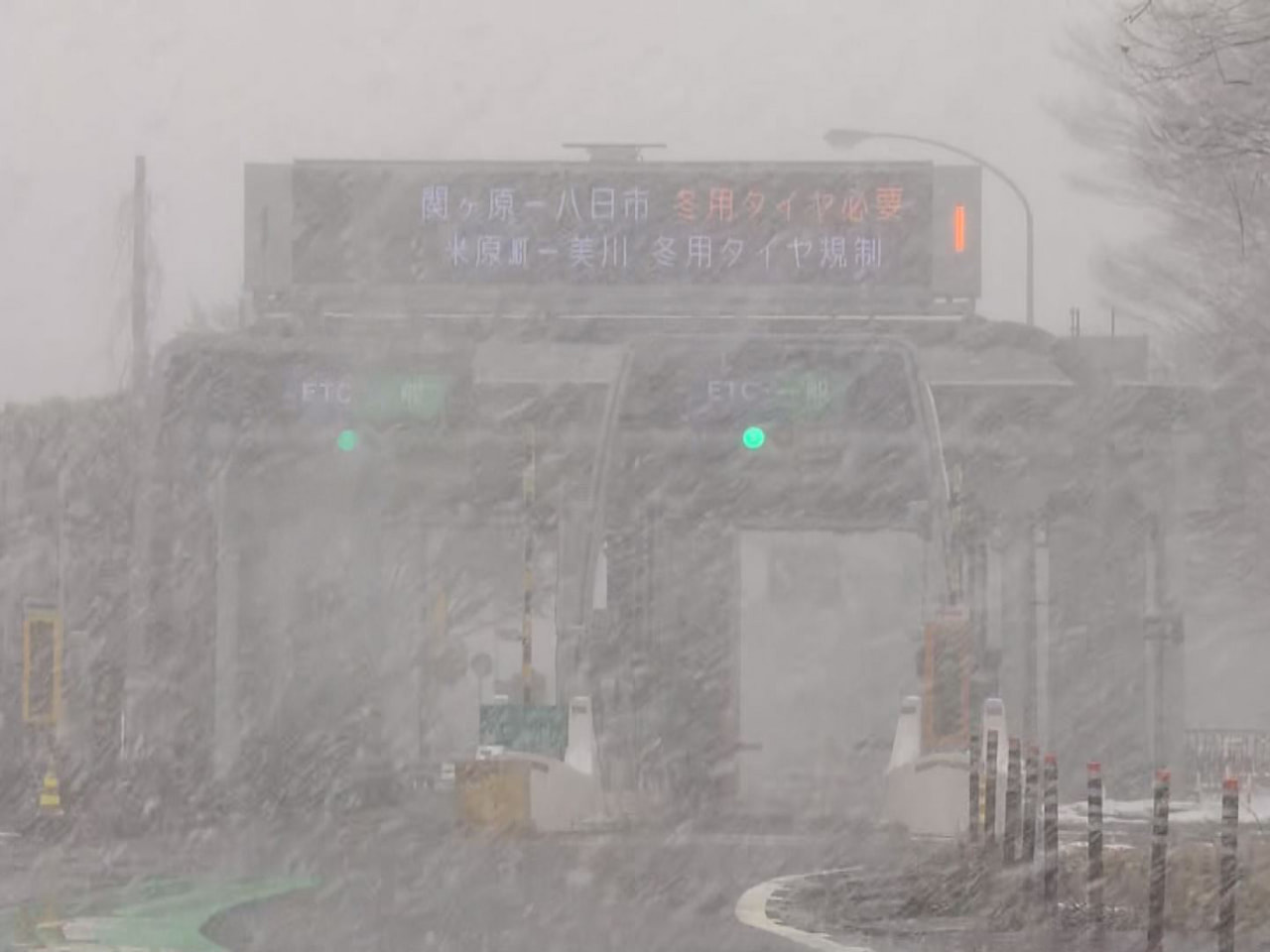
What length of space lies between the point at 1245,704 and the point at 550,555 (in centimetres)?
1539

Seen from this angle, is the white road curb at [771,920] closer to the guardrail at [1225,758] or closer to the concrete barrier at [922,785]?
the concrete barrier at [922,785]

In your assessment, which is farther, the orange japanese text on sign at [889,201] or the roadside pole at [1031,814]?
the orange japanese text on sign at [889,201]

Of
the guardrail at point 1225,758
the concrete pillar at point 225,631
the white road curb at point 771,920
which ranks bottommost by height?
the guardrail at point 1225,758

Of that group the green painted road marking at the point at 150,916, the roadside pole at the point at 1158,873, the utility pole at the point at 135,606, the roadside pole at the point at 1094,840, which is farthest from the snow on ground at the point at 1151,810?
the roadside pole at the point at 1158,873

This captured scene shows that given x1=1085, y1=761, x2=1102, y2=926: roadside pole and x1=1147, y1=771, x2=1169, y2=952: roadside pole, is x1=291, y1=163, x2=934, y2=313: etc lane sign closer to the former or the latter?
x1=1085, y1=761, x2=1102, y2=926: roadside pole

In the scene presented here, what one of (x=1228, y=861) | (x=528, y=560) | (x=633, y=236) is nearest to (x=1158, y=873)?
(x=1228, y=861)

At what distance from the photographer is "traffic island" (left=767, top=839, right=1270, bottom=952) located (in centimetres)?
1198

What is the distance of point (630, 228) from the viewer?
70.3 ft

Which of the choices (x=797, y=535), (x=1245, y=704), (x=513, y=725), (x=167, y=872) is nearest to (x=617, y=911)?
(x=167, y=872)

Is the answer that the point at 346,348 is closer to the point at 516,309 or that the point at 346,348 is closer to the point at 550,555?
the point at 516,309

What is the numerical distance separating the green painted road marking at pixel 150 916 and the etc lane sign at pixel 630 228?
308 inches

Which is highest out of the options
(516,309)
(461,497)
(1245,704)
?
(516,309)

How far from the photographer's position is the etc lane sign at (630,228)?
69.9ft

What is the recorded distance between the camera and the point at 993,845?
15.1 m
